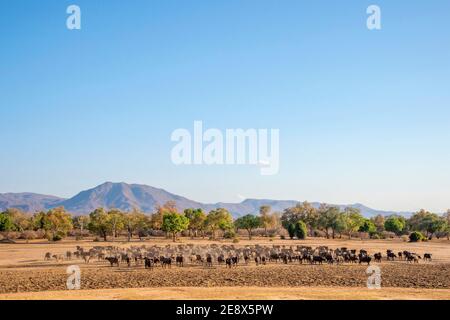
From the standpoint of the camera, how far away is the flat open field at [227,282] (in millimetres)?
25109

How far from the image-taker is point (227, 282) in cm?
3134

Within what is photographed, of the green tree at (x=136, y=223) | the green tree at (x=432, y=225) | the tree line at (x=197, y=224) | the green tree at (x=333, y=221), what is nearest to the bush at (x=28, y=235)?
the tree line at (x=197, y=224)

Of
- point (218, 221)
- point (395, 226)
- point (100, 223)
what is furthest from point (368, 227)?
point (100, 223)

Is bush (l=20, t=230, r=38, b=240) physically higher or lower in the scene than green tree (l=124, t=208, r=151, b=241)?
lower

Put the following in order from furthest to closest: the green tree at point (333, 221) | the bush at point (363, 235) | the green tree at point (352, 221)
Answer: the bush at point (363, 235) → the green tree at point (352, 221) → the green tree at point (333, 221)

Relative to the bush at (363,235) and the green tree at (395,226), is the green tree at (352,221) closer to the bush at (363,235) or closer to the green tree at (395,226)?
the bush at (363,235)

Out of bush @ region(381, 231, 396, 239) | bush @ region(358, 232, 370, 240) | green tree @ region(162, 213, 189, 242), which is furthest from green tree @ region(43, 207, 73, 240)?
bush @ region(381, 231, 396, 239)

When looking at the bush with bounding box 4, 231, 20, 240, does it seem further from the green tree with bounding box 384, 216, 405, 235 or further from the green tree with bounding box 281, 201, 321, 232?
the green tree with bounding box 384, 216, 405, 235

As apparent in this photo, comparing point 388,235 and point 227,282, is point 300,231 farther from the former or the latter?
point 227,282

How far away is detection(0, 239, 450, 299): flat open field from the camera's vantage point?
2511 cm

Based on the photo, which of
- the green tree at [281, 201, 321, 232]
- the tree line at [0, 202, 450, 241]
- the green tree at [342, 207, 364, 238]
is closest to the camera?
the tree line at [0, 202, 450, 241]

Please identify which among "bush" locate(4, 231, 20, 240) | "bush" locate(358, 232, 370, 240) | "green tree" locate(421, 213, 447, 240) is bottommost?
"bush" locate(358, 232, 370, 240)

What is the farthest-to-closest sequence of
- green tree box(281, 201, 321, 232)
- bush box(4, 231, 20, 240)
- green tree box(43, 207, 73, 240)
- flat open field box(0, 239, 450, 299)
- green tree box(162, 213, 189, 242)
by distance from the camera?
green tree box(281, 201, 321, 232)
green tree box(43, 207, 73, 240)
bush box(4, 231, 20, 240)
green tree box(162, 213, 189, 242)
flat open field box(0, 239, 450, 299)

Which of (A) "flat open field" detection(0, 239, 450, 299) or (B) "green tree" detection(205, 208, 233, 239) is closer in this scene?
(A) "flat open field" detection(0, 239, 450, 299)
